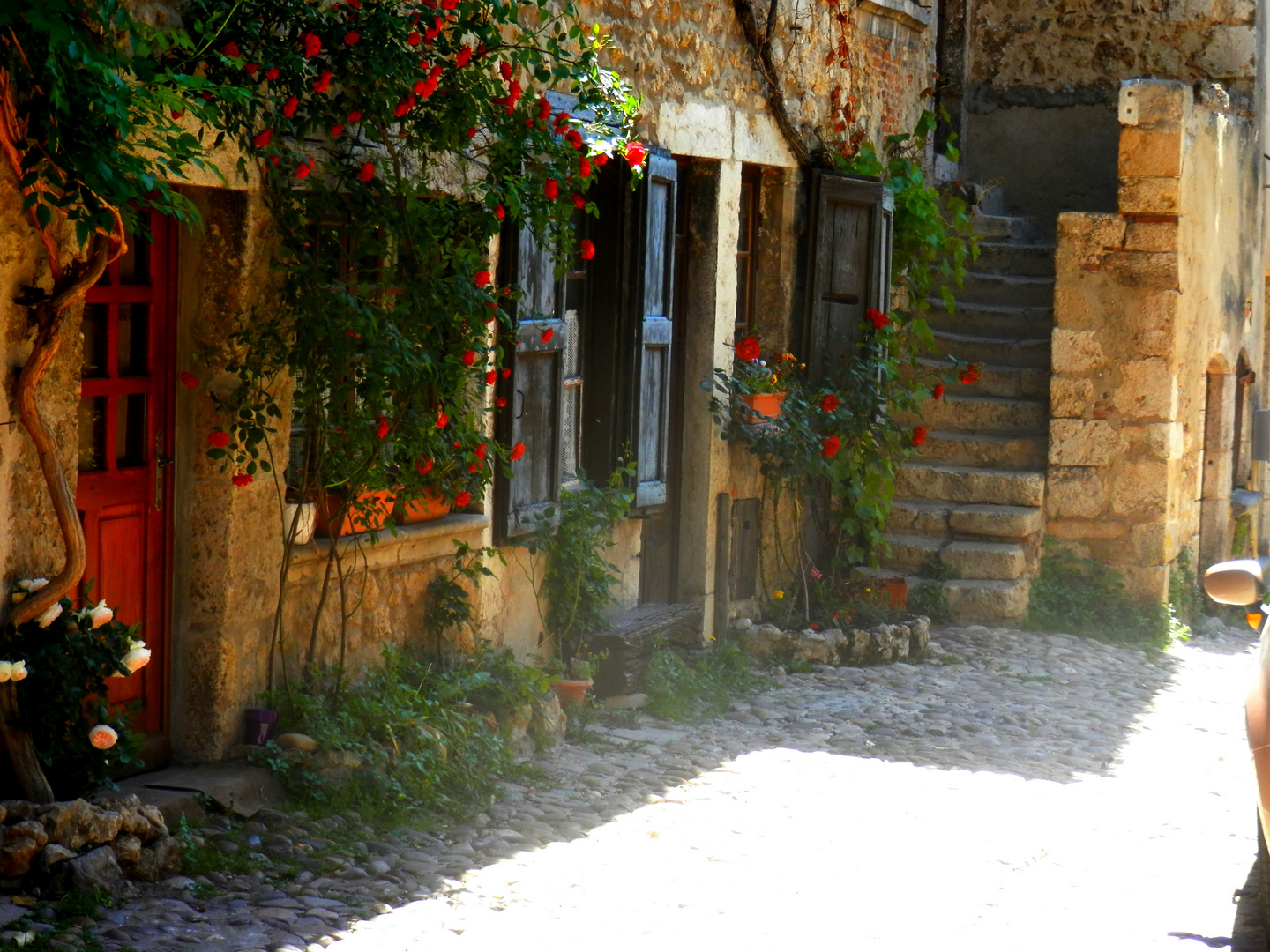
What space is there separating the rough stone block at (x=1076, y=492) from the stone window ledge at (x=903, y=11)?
292 centimetres

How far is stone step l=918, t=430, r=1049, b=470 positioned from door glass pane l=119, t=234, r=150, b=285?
6510 mm

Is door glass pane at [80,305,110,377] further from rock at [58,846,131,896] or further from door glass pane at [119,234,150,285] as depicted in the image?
rock at [58,846,131,896]

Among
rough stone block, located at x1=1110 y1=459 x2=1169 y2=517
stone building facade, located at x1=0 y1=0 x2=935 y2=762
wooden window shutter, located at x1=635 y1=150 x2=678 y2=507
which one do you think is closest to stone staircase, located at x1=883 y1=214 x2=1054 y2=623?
rough stone block, located at x1=1110 y1=459 x2=1169 y2=517

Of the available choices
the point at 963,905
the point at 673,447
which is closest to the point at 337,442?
the point at 963,905

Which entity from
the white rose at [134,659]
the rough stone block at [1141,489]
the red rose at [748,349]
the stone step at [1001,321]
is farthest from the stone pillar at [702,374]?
the white rose at [134,659]

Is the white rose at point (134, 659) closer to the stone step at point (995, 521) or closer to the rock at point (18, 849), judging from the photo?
the rock at point (18, 849)

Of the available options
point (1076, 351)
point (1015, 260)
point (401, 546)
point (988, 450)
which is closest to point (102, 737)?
point (401, 546)

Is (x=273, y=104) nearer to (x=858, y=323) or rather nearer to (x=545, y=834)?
(x=545, y=834)

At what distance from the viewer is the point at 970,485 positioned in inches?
400

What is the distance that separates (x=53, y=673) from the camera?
13.9 ft

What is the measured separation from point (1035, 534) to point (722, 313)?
3074 mm

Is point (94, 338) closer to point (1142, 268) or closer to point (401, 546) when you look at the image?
point (401, 546)

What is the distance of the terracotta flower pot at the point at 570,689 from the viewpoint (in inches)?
263

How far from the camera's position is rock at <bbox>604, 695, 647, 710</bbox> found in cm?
695
